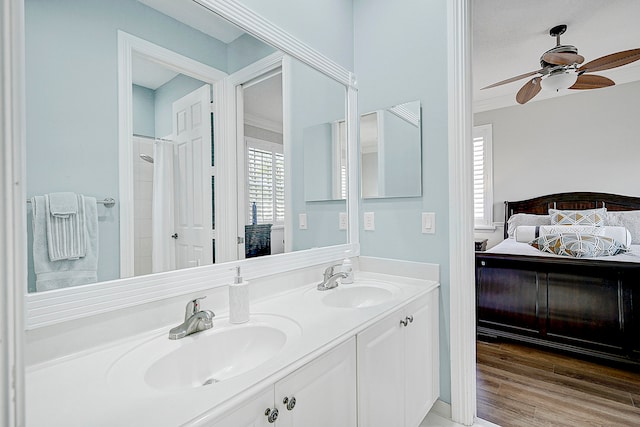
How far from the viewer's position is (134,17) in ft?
3.50

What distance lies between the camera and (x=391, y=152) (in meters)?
1.94

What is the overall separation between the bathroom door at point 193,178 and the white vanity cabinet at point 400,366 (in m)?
0.72

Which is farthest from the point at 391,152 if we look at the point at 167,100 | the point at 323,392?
the point at 323,392

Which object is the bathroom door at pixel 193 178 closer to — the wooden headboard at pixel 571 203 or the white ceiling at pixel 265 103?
the white ceiling at pixel 265 103

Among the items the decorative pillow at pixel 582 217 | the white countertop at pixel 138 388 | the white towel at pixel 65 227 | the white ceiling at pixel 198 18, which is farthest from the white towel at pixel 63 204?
the decorative pillow at pixel 582 217

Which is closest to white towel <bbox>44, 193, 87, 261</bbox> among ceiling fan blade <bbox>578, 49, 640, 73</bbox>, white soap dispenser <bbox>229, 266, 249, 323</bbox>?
white soap dispenser <bbox>229, 266, 249, 323</bbox>

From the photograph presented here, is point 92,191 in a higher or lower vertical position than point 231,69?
lower

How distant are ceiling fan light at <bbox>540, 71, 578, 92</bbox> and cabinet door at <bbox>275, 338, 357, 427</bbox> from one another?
3148mm

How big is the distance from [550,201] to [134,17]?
16.0 feet

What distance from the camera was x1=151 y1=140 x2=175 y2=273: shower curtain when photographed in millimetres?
1129

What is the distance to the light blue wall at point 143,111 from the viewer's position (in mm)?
1074

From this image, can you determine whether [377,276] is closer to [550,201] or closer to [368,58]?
[368,58]

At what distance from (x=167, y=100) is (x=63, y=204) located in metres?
0.50

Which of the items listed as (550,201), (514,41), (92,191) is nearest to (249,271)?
(92,191)
